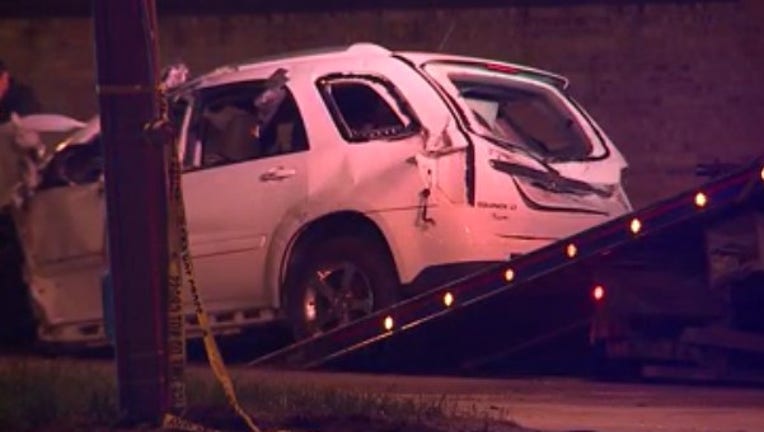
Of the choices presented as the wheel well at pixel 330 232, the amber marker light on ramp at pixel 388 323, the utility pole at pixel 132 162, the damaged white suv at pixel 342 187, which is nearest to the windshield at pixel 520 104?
the damaged white suv at pixel 342 187

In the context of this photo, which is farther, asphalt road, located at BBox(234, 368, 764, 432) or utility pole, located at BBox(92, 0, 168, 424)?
asphalt road, located at BBox(234, 368, 764, 432)

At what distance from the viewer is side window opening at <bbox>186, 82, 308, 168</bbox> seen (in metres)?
12.6

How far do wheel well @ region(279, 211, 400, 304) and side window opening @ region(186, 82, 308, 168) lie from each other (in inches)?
26.8

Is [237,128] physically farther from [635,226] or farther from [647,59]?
[647,59]

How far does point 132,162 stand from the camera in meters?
8.23

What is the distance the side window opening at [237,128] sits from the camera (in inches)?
498

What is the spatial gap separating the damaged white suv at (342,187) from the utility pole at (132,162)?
371cm

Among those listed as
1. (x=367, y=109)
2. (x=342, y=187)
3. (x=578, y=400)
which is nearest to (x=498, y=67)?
(x=367, y=109)

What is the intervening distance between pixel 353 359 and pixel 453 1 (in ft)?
18.9

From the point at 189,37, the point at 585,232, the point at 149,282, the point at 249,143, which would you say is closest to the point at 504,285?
the point at 585,232

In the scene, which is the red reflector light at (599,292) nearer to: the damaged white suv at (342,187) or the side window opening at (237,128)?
the damaged white suv at (342,187)

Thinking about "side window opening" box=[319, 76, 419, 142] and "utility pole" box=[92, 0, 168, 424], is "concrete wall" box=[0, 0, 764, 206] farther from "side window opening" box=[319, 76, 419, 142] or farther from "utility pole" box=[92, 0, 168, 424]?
"utility pole" box=[92, 0, 168, 424]

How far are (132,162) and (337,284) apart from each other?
4072mm

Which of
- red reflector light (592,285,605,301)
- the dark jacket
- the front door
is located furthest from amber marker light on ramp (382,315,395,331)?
the dark jacket
